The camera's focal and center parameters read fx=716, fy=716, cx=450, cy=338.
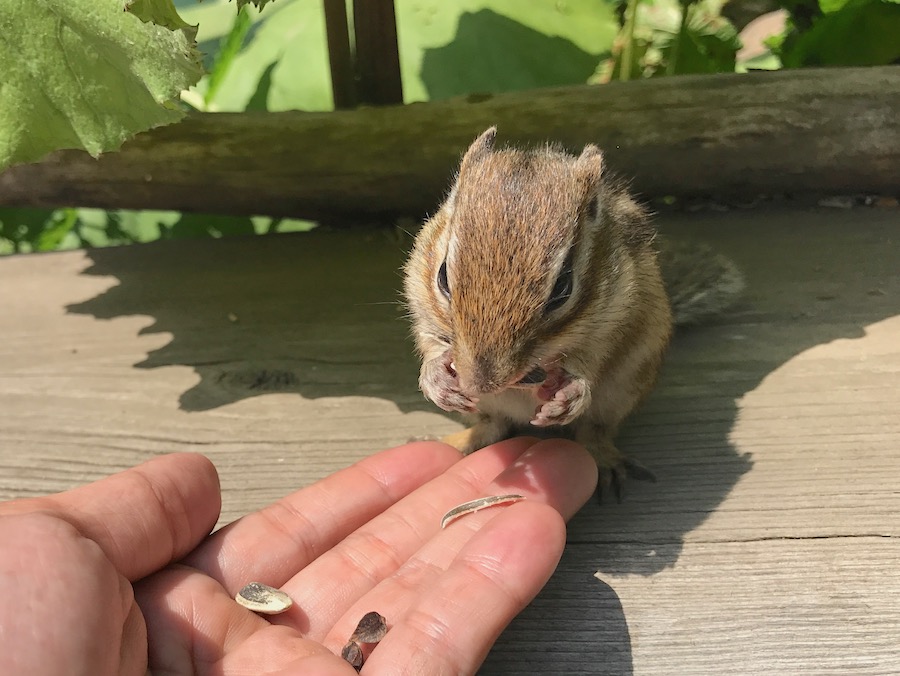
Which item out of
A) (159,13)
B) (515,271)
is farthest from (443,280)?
(159,13)

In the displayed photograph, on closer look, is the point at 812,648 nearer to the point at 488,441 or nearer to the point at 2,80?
the point at 488,441

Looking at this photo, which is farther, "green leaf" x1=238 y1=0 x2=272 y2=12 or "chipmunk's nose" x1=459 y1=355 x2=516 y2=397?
"green leaf" x1=238 y1=0 x2=272 y2=12

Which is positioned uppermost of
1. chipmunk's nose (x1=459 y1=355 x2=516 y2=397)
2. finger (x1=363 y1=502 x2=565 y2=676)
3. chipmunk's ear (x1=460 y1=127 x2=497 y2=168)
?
chipmunk's ear (x1=460 y1=127 x2=497 y2=168)

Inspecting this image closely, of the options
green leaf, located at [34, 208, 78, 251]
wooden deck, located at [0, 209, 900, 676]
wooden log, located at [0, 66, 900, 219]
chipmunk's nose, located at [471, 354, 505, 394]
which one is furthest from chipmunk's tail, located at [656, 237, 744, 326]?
green leaf, located at [34, 208, 78, 251]

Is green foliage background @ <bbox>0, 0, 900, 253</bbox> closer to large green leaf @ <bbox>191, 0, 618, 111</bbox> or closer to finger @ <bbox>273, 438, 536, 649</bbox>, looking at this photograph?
large green leaf @ <bbox>191, 0, 618, 111</bbox>

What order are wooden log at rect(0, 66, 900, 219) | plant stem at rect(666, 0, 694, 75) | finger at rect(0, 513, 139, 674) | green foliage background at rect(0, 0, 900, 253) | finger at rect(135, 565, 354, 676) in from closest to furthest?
1. finger at rect(0, 513, 139, 674)
2. finger at rect(135, 565, 354, 676)
3. wooden log at rect(0, 66, 900, 219)
4. green foliage background at rect(0, 0, 900, 253)
5. plant stem at rect(666, 0, 694, 75)

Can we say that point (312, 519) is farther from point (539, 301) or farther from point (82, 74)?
point (82, 74)

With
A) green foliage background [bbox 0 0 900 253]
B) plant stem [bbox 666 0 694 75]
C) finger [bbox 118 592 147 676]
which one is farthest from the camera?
plant stem [bbox 666 0 694 75]
